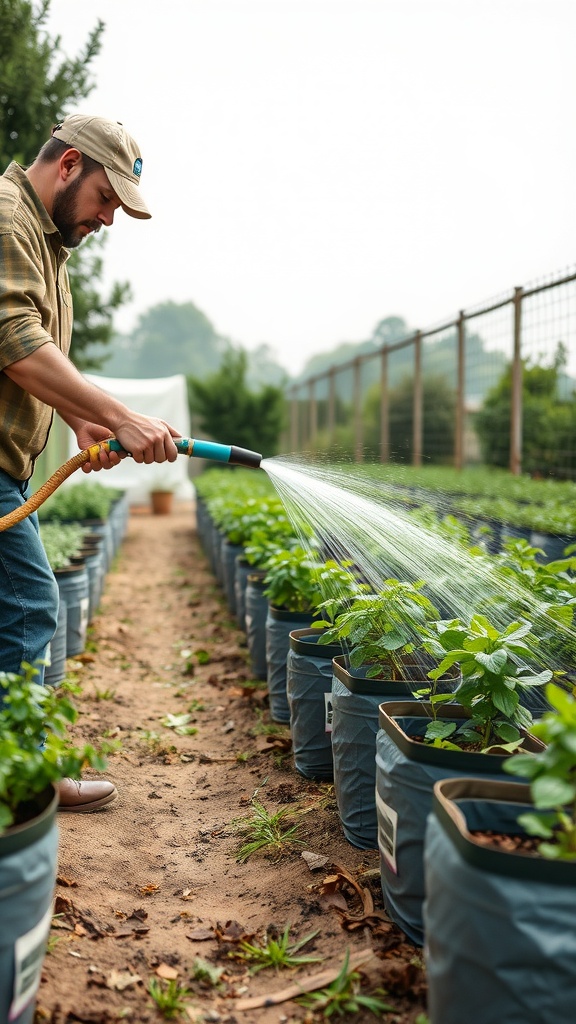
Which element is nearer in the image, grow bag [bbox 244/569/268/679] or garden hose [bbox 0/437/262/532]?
garden hose [bbox 0/437/262/532]

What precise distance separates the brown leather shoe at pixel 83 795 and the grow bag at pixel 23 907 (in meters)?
1.50

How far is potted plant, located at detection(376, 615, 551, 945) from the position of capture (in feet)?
6.63

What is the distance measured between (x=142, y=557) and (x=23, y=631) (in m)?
8.88

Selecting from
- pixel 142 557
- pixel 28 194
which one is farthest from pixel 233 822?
pixel 142 557

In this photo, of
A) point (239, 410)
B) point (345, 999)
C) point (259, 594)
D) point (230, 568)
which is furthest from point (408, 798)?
point (239, 410)

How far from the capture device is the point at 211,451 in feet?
9.11

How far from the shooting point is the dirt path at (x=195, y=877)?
2.03 metres

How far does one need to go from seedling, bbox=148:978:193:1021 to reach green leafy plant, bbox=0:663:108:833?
0.57m

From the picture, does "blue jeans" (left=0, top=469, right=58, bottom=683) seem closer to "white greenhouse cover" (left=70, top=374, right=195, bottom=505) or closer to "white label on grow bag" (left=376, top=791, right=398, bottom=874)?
"white label on grow bag" (left=376, top=791, right=398, bottom=874)

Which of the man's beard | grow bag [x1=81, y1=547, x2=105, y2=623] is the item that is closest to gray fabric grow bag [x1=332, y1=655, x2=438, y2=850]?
the man's beard

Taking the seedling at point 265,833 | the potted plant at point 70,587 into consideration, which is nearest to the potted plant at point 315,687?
the seedling at point 265,833

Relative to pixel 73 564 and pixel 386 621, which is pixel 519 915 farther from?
pixel 73 564

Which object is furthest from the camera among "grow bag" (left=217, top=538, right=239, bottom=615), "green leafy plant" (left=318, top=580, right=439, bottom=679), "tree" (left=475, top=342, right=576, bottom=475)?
"tree" (left=475, top=342, right=576, bottom=475)

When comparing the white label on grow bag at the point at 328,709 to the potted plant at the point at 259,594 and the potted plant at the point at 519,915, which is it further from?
the potted plant at the point at 519,915
